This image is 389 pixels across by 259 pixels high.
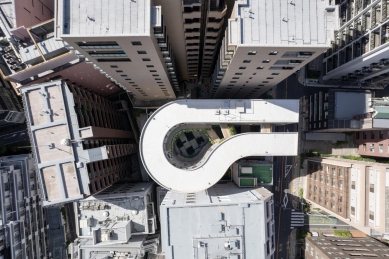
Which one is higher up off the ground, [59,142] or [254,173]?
[59,142]

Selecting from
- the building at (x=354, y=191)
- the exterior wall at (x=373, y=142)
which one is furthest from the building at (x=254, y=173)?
the exterior wall at (x=373, y=142)

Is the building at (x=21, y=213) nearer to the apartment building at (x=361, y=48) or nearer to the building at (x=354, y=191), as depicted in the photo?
the building at (x=354, y=191)

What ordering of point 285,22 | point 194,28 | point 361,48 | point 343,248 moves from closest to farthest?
point 285,22 < point 194,28 < point 361,48 < point 343,248

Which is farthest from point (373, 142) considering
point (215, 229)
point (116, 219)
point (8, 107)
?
point (8, 107)

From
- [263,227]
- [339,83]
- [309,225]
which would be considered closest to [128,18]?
[263,227]

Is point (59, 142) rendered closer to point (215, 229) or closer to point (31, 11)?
point (215, 229)

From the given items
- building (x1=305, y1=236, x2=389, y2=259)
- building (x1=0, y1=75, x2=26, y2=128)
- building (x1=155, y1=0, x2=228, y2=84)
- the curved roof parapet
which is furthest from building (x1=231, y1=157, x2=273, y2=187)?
building (x1=0, y1=75, x2=26, y2=128)

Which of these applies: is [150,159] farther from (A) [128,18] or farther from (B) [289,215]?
(B) [289,215]
